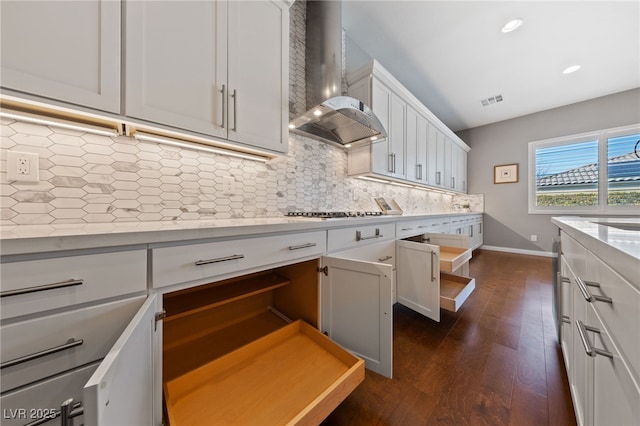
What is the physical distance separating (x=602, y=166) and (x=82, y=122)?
6227 millimetres

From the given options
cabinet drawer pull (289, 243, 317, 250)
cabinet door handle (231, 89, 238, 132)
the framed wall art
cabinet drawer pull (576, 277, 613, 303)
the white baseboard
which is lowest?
the white baseboard

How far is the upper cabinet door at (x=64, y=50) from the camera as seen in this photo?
665 mm

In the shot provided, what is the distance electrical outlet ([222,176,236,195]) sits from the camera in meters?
1.35

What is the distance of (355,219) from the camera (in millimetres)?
1342

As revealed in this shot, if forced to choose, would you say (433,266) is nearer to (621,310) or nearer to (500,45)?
(621,310)

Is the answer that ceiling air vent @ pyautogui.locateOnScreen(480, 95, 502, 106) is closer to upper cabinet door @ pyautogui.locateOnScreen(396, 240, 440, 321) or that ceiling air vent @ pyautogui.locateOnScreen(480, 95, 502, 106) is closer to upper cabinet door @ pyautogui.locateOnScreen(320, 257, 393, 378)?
upper cabinet door @ pyautogui.locateOnScreen(396, 240, 440, 321)

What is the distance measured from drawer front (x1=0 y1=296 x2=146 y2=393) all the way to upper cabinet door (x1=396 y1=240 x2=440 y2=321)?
153 centimetres

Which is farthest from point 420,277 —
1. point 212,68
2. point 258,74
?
point 212,68

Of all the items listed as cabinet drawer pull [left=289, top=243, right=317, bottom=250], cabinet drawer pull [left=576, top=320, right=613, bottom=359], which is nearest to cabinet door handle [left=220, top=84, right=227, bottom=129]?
cabinet drawer pull [left=289, top=243, right=317, bottom=250]

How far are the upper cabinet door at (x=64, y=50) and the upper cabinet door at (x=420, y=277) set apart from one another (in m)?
1.77

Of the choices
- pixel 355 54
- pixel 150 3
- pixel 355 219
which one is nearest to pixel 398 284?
pixel 355 219

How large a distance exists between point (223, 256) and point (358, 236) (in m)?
0.84

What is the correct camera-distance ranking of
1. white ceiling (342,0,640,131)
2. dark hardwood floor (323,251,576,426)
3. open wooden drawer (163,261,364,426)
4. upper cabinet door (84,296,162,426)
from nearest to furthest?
upper cabinet door (84,296,162,426)
open wooden drawer (163,261,364,426)
dark hardwood floor (323,251,576,426)
white ceiling (342,0,640,131)

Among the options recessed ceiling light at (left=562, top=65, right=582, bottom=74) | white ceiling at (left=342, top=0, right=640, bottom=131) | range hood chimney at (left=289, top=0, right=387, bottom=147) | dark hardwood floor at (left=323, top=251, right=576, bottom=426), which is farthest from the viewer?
recessed ceiling light at (left=562, top=65, right=582, bottom=74)
